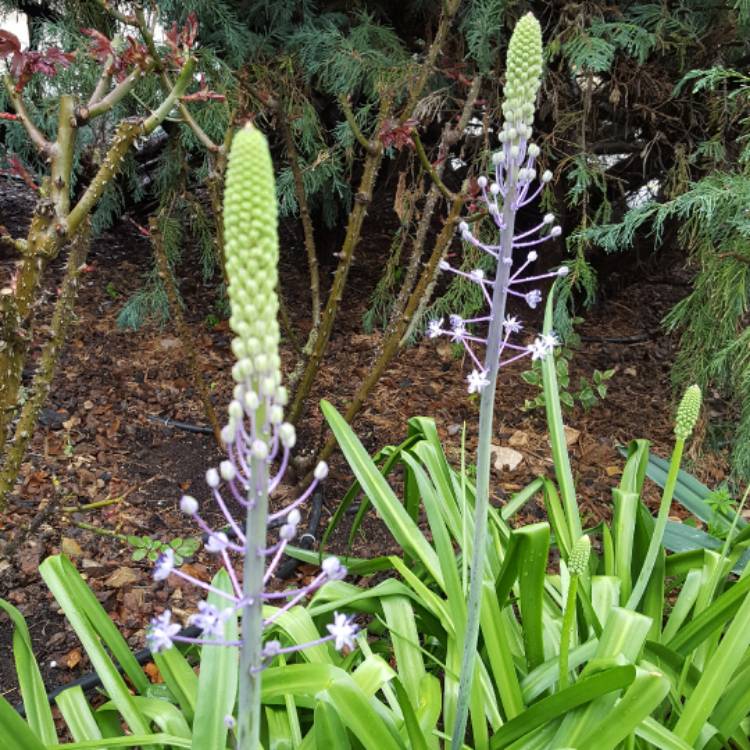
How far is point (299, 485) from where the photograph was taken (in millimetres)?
3428

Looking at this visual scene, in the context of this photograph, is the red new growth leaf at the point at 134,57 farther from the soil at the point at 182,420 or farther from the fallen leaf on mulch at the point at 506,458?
the fallen leaf on mulch at the point at 506,458

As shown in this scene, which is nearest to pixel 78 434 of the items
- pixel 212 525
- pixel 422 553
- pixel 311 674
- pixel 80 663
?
pixel 212 525

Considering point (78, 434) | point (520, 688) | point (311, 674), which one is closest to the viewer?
point (311, 674)

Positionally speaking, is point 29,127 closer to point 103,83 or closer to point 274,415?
point 103,83

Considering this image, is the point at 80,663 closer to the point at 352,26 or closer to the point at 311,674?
the point at 311,674

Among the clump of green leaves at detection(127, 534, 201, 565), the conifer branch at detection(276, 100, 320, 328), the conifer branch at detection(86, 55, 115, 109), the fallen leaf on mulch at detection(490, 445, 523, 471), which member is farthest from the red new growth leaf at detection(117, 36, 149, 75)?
the fallen leaf on mulch at detection(490, 445, 523, 471)

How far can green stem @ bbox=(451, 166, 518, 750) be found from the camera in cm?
146

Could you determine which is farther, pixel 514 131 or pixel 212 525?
pixel 212 525

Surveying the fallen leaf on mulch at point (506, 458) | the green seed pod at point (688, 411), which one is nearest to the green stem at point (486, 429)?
the green seed pod at point (688, 411)

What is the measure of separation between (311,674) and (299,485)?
1809 millimetres

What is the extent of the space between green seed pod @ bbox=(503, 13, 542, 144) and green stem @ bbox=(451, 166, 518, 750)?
9 centimetres

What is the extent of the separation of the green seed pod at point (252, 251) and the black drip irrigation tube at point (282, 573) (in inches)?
65.7

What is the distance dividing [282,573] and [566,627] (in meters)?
1.60

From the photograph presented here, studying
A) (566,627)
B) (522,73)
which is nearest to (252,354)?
(522,73)
